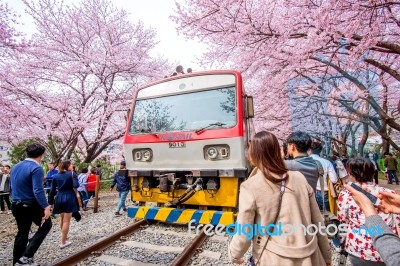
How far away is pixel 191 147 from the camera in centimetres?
453

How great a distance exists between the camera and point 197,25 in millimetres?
7293

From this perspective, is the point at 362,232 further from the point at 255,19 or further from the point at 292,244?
the point at 255,19

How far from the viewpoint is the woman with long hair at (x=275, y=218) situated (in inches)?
59.4

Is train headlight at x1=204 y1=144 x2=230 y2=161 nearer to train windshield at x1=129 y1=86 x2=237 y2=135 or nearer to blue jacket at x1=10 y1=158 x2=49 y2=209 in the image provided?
train windshield at x1=129 y1=86 x2=237 y2=135

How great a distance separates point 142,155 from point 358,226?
12.2 ft

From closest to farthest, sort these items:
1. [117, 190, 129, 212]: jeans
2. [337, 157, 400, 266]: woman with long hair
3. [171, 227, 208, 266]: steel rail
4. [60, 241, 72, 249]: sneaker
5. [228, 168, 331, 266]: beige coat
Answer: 1. [228, 168, 331, 266]: beige coat
2. [337, 157, 400, 266]: woman with long hair
3. [171, 227, 208, 266]: steel rail
4. [60, 241, 72, 249]: sneaker
5. [117, 190, 129, 212]: jeans

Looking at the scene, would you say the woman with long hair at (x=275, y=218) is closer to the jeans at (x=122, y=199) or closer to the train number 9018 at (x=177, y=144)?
the train number 9018 at (x=177, y=144)

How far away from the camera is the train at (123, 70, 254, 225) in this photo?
4293 millimetres

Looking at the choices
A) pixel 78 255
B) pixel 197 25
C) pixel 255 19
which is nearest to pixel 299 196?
pixel 78 255

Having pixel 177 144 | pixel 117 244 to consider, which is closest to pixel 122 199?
pixel 117 244

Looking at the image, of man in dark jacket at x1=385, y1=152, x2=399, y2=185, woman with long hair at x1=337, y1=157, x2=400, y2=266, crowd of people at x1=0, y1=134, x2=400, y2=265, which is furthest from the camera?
man in dark jacket at x1=385, y1=152, x2=399, y2=185

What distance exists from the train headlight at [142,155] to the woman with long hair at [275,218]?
347cm

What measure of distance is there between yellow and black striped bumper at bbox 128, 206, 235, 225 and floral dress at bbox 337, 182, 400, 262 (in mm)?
2172

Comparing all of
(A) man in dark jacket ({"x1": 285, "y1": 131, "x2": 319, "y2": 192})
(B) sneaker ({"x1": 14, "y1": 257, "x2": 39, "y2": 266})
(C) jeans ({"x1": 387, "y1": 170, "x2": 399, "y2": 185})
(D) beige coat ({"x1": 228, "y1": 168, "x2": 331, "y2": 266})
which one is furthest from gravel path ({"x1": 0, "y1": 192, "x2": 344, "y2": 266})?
(C) jeans ({"x1": 387, "y1": 170, "x2": 399, "y2": 185})
